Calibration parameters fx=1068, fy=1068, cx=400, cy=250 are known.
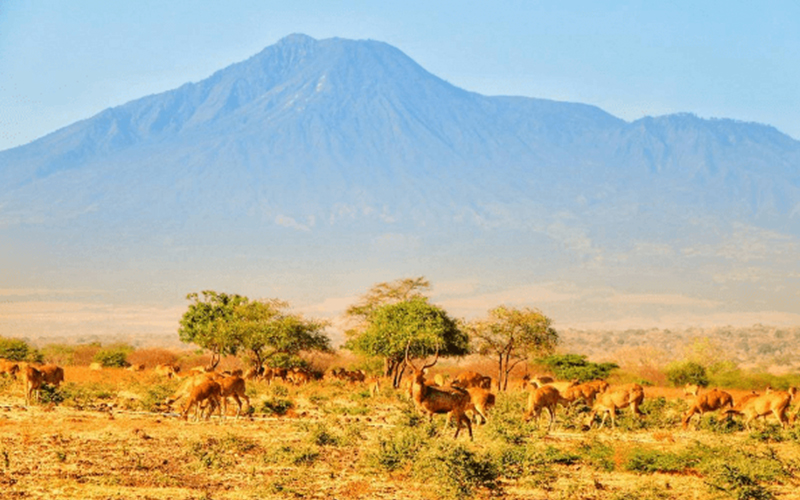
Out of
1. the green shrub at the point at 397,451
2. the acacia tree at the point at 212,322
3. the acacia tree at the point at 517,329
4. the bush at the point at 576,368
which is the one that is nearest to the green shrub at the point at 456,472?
the green shrub at the point at 397,451

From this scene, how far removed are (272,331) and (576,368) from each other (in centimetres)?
1710

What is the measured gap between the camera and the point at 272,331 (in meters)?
50.5

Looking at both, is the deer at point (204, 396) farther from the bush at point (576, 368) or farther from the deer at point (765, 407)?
the bush at point (576, 368)

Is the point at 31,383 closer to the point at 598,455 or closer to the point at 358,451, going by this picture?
the point at 358,451

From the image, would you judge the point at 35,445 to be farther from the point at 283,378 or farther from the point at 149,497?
the point at 283,378

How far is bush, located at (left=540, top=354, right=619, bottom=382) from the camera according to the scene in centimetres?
5709

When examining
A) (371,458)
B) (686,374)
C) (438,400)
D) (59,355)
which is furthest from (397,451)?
(59,355)

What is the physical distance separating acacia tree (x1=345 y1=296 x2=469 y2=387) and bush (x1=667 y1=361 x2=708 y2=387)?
14.6 meters

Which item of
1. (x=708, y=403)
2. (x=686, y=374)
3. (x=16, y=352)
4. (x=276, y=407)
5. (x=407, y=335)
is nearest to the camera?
(x=708, y=403)

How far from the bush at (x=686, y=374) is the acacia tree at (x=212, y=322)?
80.1 feet

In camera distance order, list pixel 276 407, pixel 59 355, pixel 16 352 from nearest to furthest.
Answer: pixel 276 407 → pixel 16 352 → pixel 59 355

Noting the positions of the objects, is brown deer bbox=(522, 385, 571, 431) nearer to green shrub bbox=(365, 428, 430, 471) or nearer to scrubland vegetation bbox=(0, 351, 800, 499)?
scrubland vegetation bbox=(0, 351, 800, 499)

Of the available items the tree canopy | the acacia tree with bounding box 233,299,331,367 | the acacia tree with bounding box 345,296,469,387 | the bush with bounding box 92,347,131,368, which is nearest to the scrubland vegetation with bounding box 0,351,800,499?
the acacia tree with bounding box 345,296,469,387

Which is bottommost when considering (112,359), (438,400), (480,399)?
(112,359)
